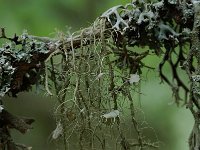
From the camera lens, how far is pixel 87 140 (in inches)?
27.0

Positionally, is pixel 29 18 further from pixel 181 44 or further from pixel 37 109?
pixel 181 44

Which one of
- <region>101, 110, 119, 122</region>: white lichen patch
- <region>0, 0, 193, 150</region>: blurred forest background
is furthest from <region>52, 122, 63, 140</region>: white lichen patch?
<region>0, 0, 193, 150</region>: blurred forest background

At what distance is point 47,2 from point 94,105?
1.09 metres

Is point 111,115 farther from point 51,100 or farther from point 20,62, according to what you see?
point 51,100

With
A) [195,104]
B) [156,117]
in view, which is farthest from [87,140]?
[156,117]

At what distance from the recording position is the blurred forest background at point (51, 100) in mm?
1637

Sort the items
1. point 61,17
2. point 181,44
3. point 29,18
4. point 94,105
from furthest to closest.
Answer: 1. point 61,17
2. point 29,18
3. point 181,44
4. point 94,105

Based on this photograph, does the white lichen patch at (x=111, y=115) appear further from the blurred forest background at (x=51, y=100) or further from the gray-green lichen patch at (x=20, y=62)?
the blurred forest background at (x=51, y=100)

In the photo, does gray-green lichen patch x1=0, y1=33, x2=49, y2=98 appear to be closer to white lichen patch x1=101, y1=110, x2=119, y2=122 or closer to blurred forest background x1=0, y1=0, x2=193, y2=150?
white lichen patch x1=101, y1=110, x2=119, y2=122

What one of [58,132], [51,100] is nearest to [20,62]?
[58,132]

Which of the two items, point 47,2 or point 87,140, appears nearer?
point 87,140

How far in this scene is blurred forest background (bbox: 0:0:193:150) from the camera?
5.37 ft

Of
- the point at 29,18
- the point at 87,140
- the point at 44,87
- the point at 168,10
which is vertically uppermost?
the point at 29,18

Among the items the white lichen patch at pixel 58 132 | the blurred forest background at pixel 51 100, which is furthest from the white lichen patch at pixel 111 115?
the blurred forest background at pixel 51 100
